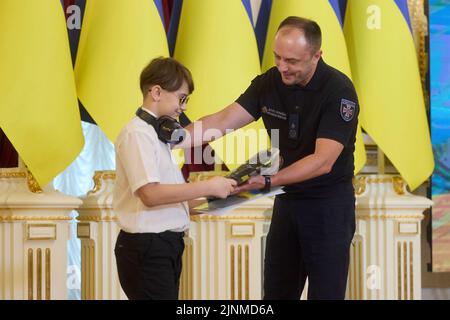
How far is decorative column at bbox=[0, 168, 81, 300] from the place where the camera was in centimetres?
382

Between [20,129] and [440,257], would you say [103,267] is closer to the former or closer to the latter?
[20,129]

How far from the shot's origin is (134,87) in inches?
156

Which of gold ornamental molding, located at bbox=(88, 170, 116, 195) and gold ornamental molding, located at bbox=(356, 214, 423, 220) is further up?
gold ornamental molding, located at bbox=(88, 170, 116, 195)

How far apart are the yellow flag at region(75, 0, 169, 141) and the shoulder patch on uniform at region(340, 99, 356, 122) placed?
1.17m

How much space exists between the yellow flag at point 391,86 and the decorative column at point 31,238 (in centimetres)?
139

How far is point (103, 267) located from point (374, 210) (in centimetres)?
125

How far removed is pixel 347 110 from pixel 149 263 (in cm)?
86

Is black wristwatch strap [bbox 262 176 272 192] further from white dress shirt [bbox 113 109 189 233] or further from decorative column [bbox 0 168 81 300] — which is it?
decorative column [bbox 0 168 81 300]

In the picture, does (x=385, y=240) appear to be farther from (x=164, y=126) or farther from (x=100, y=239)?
(x=164, y=126)

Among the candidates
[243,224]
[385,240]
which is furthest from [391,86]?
[243,224]

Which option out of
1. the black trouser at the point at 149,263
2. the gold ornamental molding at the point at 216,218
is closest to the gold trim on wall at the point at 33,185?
the gold ornamental molding at the point at 216,218

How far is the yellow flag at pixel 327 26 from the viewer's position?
4160 mm

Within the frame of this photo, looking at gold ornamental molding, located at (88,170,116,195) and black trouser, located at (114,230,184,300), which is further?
gold ornamental molding, located at (88,170,116,195)

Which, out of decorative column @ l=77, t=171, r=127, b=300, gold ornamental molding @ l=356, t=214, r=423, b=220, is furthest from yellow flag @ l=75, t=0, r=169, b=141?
gold ornamental molding @ l=356, t=214, r=423, b=220
